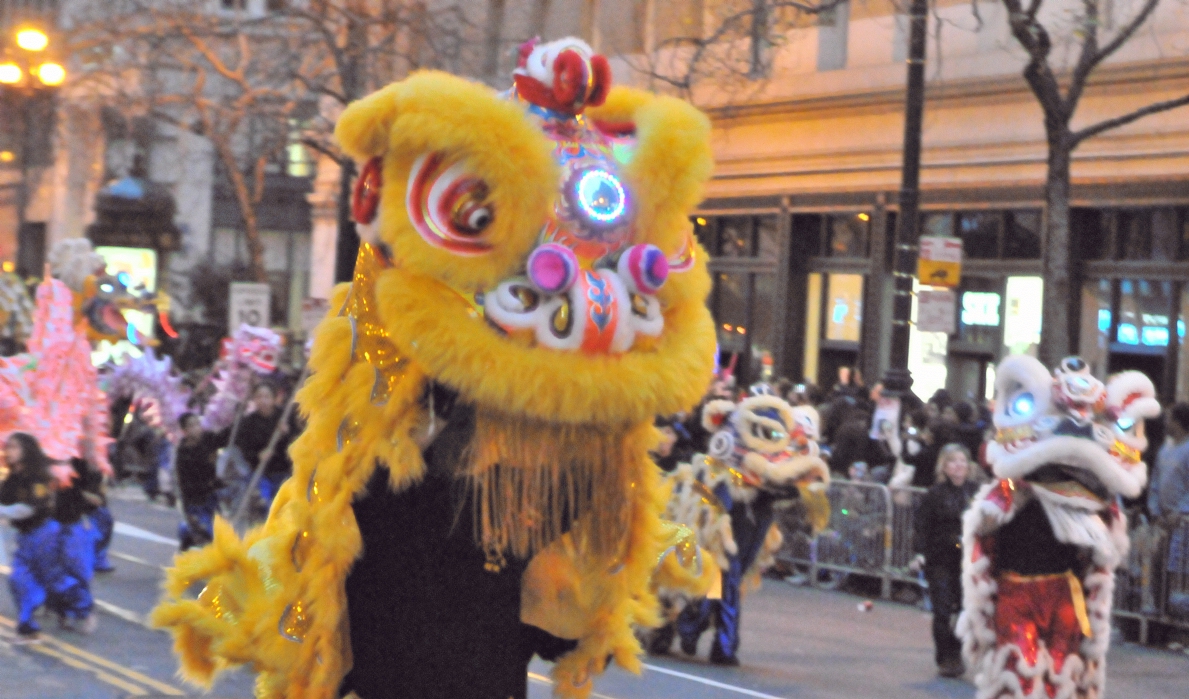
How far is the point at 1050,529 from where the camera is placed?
8.47 meters

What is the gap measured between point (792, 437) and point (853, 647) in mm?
2406

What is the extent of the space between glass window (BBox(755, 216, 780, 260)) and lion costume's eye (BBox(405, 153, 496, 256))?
22.1m

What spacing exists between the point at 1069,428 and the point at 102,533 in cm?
900

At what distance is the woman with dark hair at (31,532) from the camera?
1126cm

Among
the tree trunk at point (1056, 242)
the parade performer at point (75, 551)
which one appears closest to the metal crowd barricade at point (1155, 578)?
the tree trunk at point (1056, 242)

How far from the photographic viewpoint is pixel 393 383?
389 cm

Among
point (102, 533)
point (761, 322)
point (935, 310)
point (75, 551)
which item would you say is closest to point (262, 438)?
point (102, 533)

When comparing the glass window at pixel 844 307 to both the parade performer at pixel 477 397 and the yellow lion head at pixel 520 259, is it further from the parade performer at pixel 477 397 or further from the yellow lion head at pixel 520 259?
the yellow lion head at pixel 520 259

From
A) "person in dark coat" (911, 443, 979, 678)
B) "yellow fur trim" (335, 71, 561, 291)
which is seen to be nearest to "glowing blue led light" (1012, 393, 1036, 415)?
"person in dark coat" (911, 443, 979, 678)

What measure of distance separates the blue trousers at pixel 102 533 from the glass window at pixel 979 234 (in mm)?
12483

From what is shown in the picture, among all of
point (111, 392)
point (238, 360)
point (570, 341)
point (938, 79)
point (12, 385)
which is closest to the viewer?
point (570, 341)

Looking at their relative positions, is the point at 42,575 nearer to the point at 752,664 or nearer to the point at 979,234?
the point at 752,664

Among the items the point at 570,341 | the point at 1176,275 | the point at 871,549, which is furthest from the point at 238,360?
the point at 570,341

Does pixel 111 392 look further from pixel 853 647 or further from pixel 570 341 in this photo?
pixel 570 341
